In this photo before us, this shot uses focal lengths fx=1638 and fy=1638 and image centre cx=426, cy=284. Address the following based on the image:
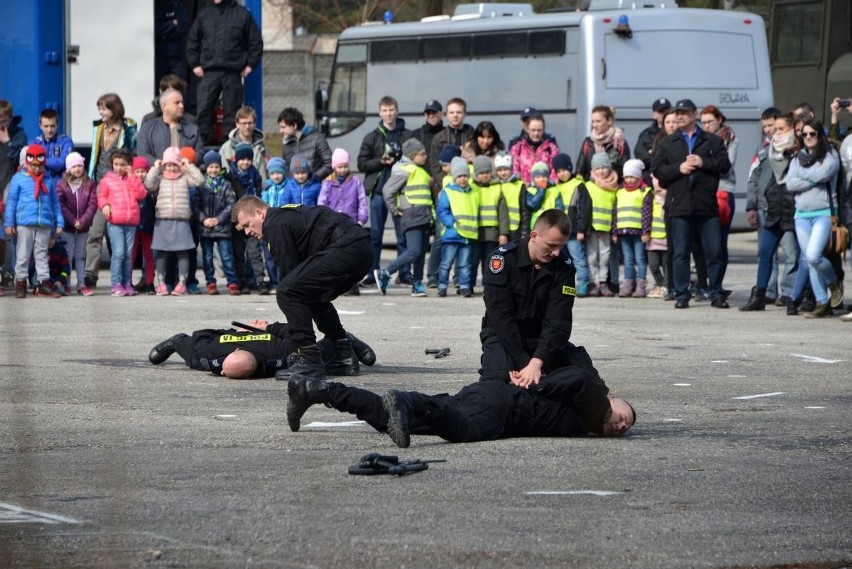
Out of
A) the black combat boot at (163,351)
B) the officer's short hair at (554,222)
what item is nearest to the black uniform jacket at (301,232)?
the black combat boot at (163,351)

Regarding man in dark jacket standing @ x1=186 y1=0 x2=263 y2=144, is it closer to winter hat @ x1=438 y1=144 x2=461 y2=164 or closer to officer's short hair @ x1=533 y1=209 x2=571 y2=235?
winter hat @ x1=438 y1=144 x2=461 y2=164

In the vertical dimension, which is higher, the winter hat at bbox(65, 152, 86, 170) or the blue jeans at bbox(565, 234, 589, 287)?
the winter hat at bbox(65, 152, 86, 170)

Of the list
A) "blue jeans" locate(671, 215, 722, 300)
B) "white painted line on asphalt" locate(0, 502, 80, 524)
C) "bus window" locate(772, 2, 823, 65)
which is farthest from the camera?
"bus window" locate(772, 2, 823, 65)

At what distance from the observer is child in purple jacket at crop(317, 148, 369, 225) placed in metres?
18.0

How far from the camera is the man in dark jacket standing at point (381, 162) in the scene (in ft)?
62.7

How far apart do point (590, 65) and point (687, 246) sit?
682 centimetres

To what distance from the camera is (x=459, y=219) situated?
17.7m

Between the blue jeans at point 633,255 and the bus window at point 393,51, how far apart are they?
8.52 meters

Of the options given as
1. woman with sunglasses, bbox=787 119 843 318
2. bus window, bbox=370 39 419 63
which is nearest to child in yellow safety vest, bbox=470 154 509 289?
woman with sunglasses, bbox=787 119 843 318

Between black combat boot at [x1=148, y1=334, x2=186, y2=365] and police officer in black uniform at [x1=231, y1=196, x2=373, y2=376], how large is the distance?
1.08 meters

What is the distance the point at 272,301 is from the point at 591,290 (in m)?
3.70

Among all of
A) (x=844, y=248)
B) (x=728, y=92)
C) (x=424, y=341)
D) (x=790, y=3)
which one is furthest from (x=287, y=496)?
(x=790, y=3)

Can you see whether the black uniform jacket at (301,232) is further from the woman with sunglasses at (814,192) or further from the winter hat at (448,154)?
the winter hat at (448,154)

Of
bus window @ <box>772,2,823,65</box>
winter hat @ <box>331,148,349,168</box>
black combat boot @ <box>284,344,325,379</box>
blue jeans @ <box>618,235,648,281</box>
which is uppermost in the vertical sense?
bus window @ <box>772,2,823,65</box>
